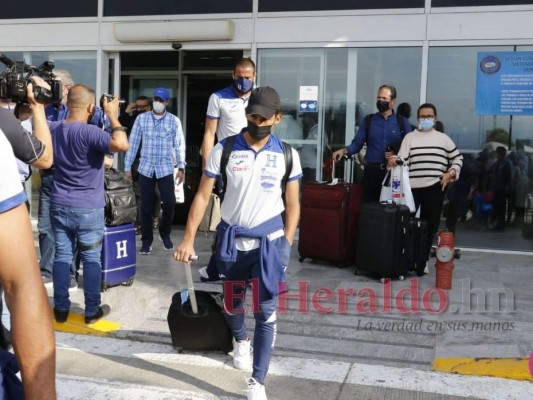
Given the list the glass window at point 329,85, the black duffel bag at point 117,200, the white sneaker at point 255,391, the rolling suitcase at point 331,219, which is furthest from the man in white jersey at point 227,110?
the glass window at point 329,85

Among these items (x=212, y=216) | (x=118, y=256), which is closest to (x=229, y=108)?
(x=118, y=256)

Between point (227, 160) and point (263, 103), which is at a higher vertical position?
point (263, 103)

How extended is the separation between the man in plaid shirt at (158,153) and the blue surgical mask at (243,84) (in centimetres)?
201

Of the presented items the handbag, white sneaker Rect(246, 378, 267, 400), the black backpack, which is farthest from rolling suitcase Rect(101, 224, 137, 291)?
white sneaker Rect(246, 378, 267, 400)

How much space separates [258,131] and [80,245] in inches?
79.0

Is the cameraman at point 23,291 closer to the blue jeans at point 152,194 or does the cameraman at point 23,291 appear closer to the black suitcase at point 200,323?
the black suitcase at point 200,323

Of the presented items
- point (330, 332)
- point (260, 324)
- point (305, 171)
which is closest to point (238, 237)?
point (260, 324)

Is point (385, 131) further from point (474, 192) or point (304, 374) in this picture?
point (304, 374)

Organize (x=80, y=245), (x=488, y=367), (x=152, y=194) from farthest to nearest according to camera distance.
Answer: (x=152, y=194)
(x=80, y=245)
(x=488, y=367)

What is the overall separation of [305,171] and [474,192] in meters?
2.29

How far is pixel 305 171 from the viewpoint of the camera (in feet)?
29.0

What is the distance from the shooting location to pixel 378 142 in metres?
6.96

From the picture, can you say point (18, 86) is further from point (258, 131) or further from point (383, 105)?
point (383, 105)

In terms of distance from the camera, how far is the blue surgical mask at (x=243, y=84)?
5.52 meters
